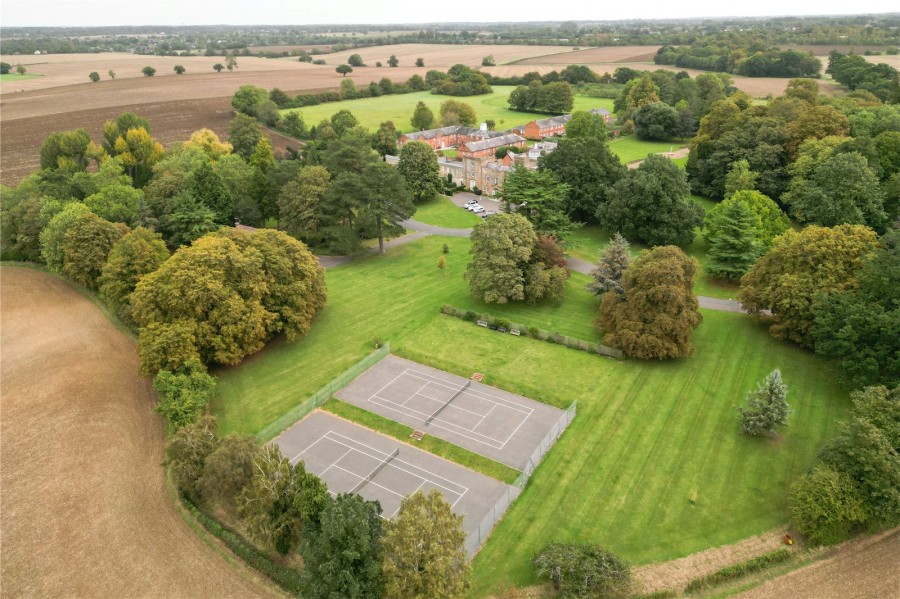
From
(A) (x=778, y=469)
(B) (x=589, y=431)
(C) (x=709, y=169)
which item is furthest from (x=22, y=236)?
(C) (x=709, y=169)

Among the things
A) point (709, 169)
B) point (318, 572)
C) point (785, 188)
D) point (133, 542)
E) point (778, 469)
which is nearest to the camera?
point (318, 572)

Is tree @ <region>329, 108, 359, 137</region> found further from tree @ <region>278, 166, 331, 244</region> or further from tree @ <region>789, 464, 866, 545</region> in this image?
tree @ <region>789, 464, 866, 545</region>

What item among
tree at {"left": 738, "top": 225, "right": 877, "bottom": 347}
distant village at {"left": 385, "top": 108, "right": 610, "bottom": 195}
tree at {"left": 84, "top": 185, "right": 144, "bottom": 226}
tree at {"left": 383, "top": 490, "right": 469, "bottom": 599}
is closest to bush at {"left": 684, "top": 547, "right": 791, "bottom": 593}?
tree at {"left": 383, "top": 490, "right": 469, "bottom": 599}

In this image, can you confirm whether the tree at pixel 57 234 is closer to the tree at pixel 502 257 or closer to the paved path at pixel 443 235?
the paved path at pixel 443 235

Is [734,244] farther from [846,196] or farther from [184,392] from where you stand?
[184,392]

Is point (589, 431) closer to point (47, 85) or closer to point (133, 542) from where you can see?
point (133, 542)

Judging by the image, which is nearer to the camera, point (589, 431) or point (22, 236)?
point (589, 431)
